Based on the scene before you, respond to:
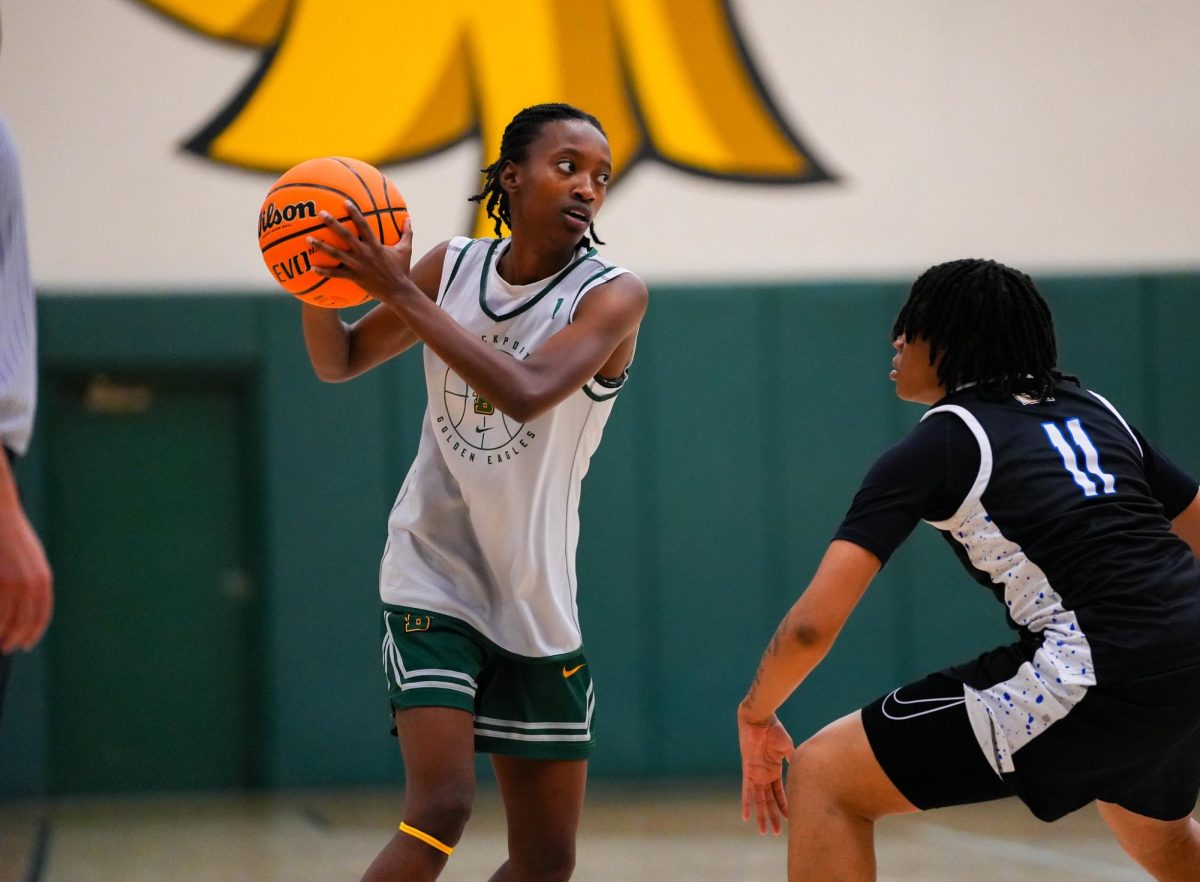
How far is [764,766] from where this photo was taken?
9.37ft

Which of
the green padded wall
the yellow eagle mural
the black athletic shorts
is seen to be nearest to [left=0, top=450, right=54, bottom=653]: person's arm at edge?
the black athletic shorts

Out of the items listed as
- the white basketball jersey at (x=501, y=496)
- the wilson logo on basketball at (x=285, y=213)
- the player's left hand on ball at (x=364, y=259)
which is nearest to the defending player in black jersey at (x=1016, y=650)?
the white basketball jersey at (x=501, y=496)

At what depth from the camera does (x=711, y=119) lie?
7.73 m

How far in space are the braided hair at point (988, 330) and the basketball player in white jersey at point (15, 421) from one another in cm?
179

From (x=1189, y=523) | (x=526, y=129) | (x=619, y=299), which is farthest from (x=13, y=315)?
Answer: (x=1189, y=523)

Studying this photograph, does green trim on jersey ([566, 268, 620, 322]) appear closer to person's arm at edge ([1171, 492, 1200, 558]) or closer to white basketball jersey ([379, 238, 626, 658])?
white basketball jersey ([379, 238, 626, 658])

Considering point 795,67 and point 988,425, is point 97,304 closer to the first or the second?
point 795,67

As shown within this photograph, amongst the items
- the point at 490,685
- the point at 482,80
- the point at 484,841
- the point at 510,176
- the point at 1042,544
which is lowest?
the point at 484,841

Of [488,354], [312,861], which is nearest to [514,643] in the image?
[488,354]

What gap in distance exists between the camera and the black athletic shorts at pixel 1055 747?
2.65 meters

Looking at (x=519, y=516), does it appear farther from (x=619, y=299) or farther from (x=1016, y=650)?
(x=1016, y=650)

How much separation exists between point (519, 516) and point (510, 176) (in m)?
0.79

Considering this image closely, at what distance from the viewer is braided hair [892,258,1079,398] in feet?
9.50

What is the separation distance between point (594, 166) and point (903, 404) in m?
4.66
